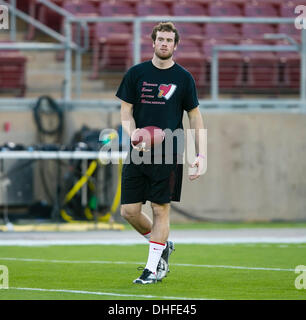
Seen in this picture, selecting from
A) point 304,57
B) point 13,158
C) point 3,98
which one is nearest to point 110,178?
point 13,158

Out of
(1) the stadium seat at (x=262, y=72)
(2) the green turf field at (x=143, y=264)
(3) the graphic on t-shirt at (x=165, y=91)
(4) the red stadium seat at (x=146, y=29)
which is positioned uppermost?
(4) the red stadium seat at (x=146, y=29)

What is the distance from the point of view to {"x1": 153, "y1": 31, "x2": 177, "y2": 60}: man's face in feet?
23.9

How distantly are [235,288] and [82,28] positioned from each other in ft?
38.8

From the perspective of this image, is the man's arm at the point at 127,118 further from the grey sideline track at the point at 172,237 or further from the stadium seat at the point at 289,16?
the stadium seat at the point at 289,16

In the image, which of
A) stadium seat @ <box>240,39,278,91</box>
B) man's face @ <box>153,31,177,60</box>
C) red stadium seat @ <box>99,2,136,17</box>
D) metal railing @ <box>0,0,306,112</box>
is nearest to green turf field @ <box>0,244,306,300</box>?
man's face @ <box>153,31,177,60</box>

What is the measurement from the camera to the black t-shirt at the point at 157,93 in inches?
289

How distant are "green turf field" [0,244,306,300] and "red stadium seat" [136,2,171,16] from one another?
9067 millimetres

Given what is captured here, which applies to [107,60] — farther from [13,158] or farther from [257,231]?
[257,231]

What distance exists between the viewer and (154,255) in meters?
7.29

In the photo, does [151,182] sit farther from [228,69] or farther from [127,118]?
[228,69]

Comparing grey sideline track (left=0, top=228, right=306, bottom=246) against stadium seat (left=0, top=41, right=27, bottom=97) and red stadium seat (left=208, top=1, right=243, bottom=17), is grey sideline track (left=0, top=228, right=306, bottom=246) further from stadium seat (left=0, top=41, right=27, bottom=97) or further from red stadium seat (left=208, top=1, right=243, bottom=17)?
red stadium seat (left=208, top=1, right=243, bottom=17)

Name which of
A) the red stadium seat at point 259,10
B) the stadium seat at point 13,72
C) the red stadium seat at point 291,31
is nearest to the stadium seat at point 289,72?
the red stadium seat at point 291,31

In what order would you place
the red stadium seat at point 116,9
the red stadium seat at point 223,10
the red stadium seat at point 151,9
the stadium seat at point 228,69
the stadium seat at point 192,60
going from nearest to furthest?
the stadium seat at point 192,60
the stadium seat at point 228,69
the red stadium seat at point 116,9
the red stadium seat at point 151,9
the red stadium seat at point 223,10

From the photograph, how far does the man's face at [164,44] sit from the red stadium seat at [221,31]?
36.6 ft
